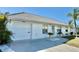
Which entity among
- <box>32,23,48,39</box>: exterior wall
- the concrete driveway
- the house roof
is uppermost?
the house roof

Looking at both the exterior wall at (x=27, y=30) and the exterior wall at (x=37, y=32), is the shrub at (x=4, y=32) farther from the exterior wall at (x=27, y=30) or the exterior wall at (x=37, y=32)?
the exterior wall at (x=37, y=32)

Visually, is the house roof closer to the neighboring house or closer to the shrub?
the neighboring house

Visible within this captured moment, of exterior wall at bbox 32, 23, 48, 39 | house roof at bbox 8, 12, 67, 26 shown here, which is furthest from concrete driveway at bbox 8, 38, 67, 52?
house roof at bbox 8, 12, 67, 26

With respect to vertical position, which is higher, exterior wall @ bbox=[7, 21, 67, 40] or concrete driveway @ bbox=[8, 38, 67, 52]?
exterior wall @ bbox=[7, 21, 67, 40]

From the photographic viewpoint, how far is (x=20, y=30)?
3.80 m

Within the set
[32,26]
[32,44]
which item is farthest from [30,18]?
[32,44]

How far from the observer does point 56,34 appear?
389cm

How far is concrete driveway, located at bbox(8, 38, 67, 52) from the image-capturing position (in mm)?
3814

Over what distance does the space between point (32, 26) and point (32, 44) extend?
32 centimetres

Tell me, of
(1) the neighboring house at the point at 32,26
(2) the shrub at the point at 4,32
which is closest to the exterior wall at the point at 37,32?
(1) the neighboring house at the point at 32,26

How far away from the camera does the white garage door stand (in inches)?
150

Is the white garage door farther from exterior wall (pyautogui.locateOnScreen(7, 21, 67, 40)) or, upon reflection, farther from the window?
the window
